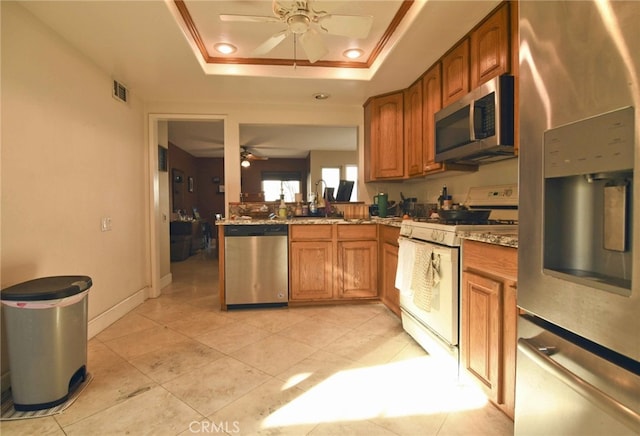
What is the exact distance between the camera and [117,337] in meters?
2.39

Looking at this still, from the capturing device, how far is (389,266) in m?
2.87

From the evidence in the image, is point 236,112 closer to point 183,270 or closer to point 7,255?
point 7,255

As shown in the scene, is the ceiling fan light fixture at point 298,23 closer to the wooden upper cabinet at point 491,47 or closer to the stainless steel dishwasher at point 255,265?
the wooden upper cabinet at point 491,47

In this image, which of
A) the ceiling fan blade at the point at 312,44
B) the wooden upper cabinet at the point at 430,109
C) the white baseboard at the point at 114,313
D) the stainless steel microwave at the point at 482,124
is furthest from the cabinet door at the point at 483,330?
the white baseboard at the point at 114,313

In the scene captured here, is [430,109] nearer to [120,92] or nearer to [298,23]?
[298,23]

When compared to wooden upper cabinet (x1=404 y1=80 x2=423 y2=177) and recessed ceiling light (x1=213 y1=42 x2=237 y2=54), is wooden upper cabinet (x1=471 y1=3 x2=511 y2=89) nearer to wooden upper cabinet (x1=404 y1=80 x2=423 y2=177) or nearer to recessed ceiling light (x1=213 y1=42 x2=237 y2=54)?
wooden upper cabinet (x1=404 y1=80 x2=423 y2=177)

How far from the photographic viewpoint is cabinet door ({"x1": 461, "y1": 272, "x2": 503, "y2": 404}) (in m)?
1.44

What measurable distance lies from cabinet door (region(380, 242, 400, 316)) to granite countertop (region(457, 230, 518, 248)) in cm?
103

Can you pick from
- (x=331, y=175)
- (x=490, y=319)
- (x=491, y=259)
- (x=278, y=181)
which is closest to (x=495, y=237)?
(x=491, y=259)

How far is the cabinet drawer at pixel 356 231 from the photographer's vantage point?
3.10 m

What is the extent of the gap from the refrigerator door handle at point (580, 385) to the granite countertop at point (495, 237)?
54 cm

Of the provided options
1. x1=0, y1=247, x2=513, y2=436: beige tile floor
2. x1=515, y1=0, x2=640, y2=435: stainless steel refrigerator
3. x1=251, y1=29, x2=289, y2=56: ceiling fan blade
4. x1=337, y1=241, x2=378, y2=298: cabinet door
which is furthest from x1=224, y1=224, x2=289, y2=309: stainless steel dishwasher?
x1=515, y1=0, x2=640, y2=435: stainless steel refrigerator

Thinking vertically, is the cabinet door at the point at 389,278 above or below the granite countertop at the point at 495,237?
below

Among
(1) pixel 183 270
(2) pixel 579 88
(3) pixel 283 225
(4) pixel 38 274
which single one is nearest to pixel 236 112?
(3) pixel 283 225
